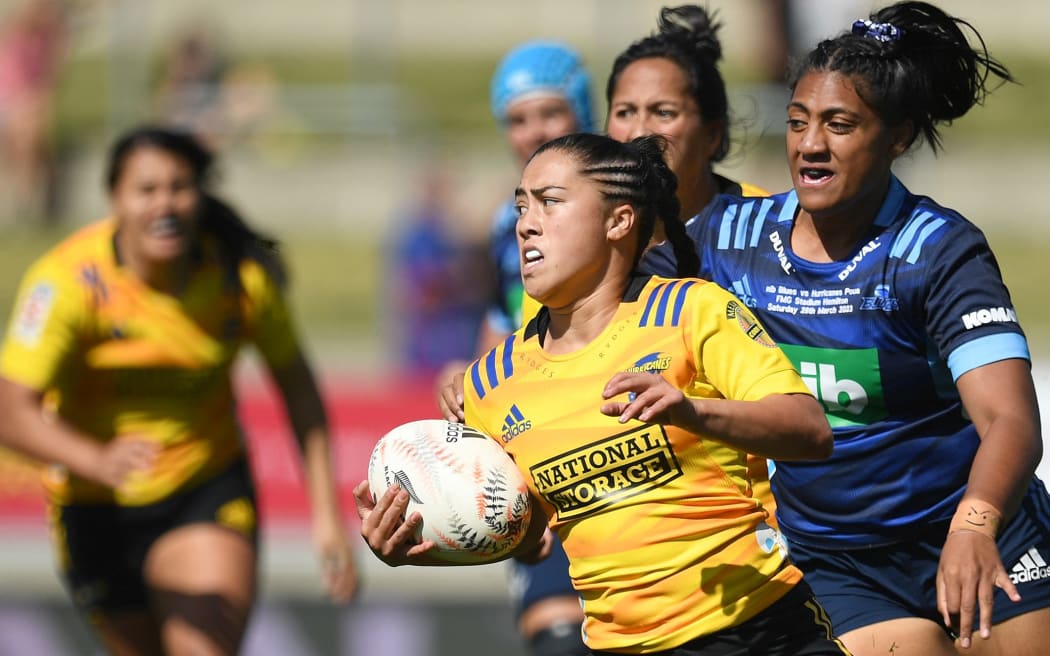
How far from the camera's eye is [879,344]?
369 cm

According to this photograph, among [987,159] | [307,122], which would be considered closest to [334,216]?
[307,122]

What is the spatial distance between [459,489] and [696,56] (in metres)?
1.85

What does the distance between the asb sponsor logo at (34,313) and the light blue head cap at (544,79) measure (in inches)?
71.4

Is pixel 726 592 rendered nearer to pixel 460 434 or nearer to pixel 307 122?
pixel 460 434

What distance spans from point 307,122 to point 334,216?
1.09 m

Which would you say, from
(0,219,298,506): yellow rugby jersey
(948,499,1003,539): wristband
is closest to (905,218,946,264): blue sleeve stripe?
(948,499,1003,539): wristband

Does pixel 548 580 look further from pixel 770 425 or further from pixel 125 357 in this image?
pixel 770 425

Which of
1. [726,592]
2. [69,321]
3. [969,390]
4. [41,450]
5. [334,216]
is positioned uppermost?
[334,216]

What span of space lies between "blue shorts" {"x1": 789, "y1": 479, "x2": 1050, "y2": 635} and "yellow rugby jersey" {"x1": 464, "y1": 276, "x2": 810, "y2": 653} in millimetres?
446

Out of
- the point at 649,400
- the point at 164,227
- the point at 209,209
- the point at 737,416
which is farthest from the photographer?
the point at 209,209

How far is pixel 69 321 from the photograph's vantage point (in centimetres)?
557

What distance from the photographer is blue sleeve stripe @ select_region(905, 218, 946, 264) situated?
11.9 feet

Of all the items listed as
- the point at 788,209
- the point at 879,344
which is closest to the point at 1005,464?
the point at 879,344

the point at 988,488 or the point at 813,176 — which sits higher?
the point at 813,176
